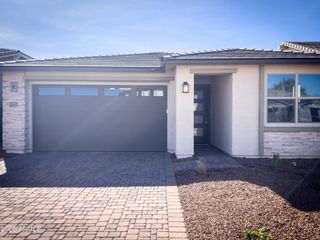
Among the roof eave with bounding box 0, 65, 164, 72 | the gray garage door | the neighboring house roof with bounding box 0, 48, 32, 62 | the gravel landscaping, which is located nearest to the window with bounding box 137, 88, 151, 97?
the gray garage door

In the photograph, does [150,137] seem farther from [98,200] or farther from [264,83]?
[98,200]

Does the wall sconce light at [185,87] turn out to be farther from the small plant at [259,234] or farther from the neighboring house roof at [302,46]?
the neighboring house roof at [302,46]

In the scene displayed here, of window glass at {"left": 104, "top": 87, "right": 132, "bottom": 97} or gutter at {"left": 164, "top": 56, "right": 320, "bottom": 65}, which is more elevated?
gutter at {"left": 164, "top": 56, "right": 320, "bottom": 65}

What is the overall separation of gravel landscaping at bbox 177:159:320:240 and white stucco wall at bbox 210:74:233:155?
2229 millimetres

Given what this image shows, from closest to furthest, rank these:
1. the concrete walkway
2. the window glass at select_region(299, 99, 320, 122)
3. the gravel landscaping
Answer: the gravel landscaping
the concrete walkway
the window glass at select_region(299, 99, 320, 122)

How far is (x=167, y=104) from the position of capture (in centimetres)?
1092

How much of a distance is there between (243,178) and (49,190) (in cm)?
466

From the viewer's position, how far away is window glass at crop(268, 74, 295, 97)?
29.7 feet

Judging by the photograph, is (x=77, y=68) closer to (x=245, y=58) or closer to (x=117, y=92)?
(x=117, y=92)

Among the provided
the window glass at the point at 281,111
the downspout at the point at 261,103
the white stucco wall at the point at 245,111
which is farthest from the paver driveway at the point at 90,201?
the window glass at the point at 281,111

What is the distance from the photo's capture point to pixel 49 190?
5.91m

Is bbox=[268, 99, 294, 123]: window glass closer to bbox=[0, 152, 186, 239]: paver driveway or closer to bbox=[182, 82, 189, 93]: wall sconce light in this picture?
bbox=[182, 82, 189, 93]: wall sconce light

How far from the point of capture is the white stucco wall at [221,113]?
942cm

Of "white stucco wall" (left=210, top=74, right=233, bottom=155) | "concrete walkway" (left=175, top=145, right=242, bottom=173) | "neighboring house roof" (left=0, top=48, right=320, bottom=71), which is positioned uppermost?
"neighboring house roof" (left=0, top=48, right=320, bottom=71)
